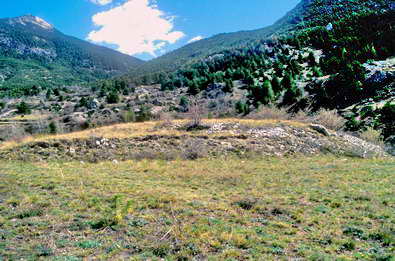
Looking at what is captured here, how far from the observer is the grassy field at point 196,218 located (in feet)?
19.6

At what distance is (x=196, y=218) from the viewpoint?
809 centimetres

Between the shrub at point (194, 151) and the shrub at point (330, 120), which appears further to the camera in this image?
the shrub at point (330, 120)

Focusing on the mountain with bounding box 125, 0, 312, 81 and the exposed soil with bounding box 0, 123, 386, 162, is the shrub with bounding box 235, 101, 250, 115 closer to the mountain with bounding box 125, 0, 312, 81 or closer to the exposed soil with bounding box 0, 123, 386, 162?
the exposed soil with bounding box 0, 123, 386, 162

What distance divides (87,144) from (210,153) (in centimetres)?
1244

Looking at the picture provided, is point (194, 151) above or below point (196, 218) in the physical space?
below

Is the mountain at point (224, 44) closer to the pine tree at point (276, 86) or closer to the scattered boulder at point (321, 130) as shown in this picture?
the pine tree at point (276, 86)

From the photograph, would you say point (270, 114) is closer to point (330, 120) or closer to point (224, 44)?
point (330, 120)

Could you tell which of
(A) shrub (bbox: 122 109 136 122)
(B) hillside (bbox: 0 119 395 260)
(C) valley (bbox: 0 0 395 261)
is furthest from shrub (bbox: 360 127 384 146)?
(A) shrub (bbox: 122 109 136 122)

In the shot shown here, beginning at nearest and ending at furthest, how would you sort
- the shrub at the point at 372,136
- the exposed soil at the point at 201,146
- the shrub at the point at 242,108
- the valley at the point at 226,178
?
1. the valley at the point at 226,178
2. the exposed soil at the point at 201,146
3. the shrub at the point at 372,136
4. the shrub at the point at 242,108

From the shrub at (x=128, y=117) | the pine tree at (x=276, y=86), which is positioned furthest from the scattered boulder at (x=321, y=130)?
the shrub at (x=128, y=117)

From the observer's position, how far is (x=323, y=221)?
7980 mm

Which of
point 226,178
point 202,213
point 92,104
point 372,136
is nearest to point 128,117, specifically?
point 92,104

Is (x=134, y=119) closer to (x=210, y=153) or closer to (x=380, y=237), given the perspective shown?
(x=210, y=153)

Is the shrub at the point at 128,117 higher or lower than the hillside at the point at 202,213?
higher
